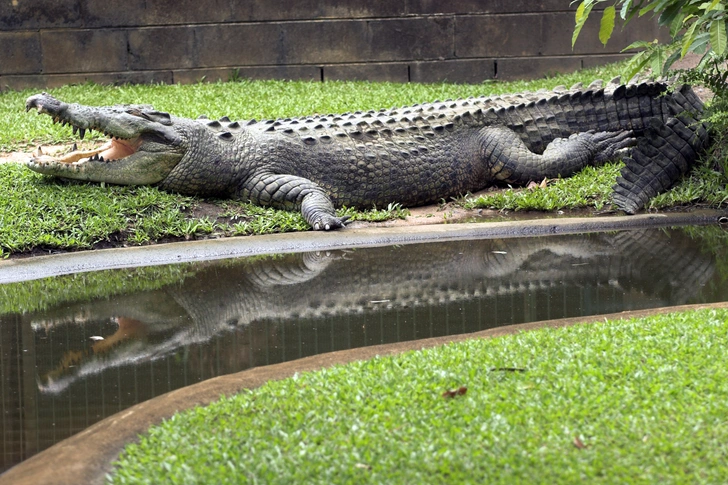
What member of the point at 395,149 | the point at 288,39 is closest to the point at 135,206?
the point at 395,149

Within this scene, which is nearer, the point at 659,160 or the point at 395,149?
the point at 659,160

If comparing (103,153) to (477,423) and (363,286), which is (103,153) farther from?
(477,423)

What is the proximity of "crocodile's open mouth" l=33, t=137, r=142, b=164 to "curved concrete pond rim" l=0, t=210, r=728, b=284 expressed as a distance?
147cm

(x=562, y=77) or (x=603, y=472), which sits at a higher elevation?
(x=562, y=77)

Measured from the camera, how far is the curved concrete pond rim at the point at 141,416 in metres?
2.87

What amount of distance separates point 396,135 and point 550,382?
515 cm

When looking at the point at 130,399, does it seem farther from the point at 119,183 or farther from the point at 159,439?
the point at 119,183

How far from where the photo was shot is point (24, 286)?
569 cm

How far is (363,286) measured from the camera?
214 inches

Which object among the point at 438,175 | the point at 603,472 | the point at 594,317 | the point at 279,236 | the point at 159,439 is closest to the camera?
the point at 603,472

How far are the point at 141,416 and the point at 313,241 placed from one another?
345cm

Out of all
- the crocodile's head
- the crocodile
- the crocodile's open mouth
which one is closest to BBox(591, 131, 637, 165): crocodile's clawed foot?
the crocodile

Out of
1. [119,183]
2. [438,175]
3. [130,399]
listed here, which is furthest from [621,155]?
[130,399]

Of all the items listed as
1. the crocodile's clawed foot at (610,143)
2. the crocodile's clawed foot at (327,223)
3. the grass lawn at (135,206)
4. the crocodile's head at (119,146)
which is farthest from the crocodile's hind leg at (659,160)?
the crocodile's head at (119,146)
